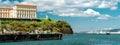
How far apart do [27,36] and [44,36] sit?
14958 millimetres

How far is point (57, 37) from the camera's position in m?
181

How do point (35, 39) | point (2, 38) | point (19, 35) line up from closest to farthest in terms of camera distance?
point (2, 38), point (19, 35), point (35, 39)

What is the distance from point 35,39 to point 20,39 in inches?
481

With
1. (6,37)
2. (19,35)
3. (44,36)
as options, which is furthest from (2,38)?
(44,36)

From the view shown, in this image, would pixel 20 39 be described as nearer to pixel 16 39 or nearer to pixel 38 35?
pixel 16 39

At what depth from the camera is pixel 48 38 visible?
6905 inches

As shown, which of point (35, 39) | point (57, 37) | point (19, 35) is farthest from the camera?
point (57, 37)

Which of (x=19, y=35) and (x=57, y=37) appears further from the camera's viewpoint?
(x=57, y=37)

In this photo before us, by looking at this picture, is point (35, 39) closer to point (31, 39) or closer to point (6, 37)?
point (31, 39)

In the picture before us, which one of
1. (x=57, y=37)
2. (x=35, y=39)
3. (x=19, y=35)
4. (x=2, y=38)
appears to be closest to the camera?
(x=2, y=38)

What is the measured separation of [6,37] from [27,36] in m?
17.0

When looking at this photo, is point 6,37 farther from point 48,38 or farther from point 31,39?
point 48,38

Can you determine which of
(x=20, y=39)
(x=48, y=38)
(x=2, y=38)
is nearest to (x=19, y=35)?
(x=20, y=39)

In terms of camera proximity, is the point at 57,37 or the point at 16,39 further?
the point at 57,37
